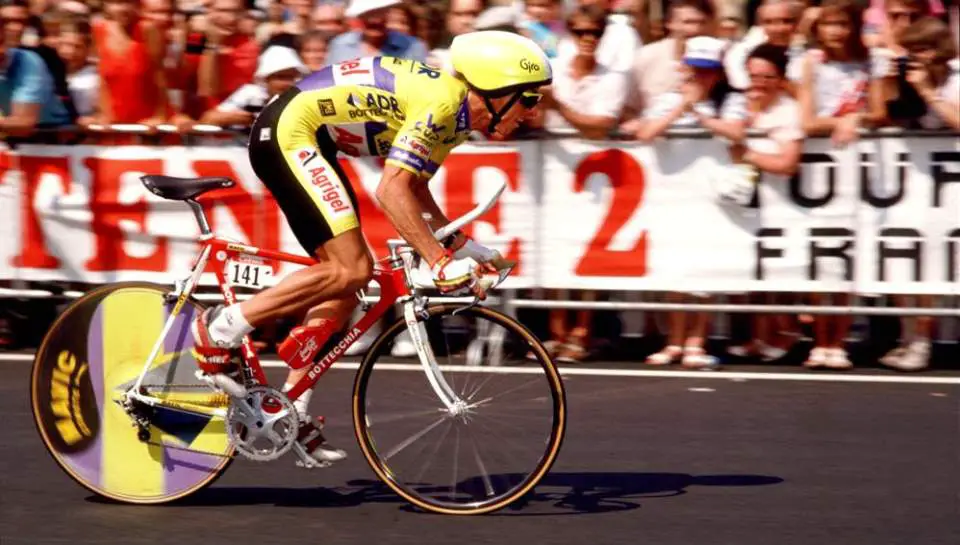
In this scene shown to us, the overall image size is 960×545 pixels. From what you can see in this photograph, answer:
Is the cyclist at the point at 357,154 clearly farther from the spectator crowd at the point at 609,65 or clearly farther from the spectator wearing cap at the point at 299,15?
the spectator wearing cap at the point at 299,15

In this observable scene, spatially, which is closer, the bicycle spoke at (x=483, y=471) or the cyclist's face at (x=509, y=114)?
the cyclist's face at (x=509, y=114)

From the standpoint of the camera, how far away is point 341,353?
6.33 metres

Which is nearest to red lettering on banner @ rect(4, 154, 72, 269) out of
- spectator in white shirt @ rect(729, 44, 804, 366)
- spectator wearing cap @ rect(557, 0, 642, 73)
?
spectator wearing cap @ rect(557, 0, 642, 73)

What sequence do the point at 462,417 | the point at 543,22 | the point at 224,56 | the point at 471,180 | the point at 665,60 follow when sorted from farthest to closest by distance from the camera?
the point at 224,56
the point at 543,22
the point at 665,60
the point at 471,180
the point at 462,417

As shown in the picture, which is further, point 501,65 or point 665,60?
point 665,60

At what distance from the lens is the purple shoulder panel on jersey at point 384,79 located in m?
6.06

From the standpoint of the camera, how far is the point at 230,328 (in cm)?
618

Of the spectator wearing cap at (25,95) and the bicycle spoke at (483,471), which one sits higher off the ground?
the spectator wearing cap at (25,95)

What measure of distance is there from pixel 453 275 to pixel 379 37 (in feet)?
15.2

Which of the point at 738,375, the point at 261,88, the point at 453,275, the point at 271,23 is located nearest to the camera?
the point at 453,275

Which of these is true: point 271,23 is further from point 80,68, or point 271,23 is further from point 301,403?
point 301,403

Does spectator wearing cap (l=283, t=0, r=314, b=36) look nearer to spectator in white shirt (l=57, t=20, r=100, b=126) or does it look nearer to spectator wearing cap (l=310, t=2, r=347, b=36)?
spectator wearing cap (l=310, t=2, r=347, b=36)

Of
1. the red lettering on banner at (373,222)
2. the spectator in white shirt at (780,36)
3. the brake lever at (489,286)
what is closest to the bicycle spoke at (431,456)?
the brake lever at (489,286)

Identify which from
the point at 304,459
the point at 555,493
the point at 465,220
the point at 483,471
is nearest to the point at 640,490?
the point at 555,493
